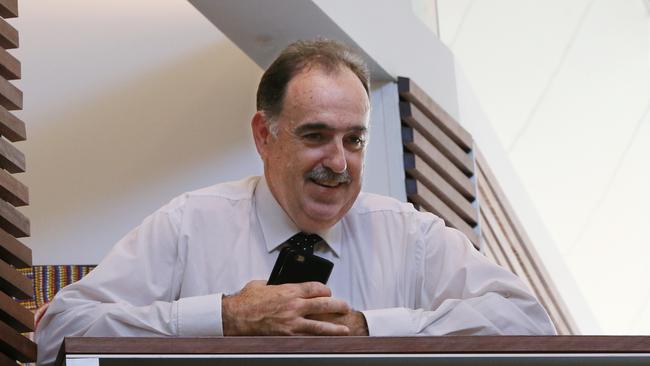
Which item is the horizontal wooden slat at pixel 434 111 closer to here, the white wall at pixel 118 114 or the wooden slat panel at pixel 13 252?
the white wall at pixel 118 114

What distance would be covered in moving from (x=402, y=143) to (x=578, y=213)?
5.69 metres

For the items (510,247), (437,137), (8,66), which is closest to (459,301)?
(8,66)

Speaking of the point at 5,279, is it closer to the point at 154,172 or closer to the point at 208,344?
the point at 208,344

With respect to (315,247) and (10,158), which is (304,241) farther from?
(10,158)

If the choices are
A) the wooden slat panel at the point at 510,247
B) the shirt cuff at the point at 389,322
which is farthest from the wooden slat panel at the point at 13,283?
the wooden slat panel at the point at 510,247

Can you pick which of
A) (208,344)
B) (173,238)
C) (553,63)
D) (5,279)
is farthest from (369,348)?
(553,63)

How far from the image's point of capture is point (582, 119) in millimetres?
10625

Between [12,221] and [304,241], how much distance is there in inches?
25.9

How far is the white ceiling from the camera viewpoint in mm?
9867

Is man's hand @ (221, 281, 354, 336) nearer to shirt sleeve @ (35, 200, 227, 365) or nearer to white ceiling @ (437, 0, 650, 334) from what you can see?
shirt sleeve @ (35, 200, 227, 365)

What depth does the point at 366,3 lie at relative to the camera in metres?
5.27

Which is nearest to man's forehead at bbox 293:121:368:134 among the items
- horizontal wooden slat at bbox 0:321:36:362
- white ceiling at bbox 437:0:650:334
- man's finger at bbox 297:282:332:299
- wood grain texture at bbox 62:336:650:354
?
man's finger at bbox 297:282:332:299

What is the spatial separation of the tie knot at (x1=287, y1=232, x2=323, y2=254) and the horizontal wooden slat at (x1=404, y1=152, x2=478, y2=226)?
7.27 ft

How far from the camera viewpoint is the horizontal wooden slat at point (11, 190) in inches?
119
